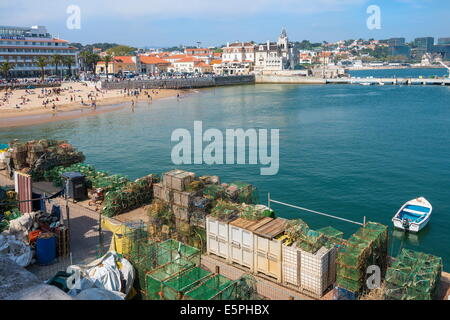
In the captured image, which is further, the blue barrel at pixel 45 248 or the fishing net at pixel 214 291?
the blue barrel at pixel 45 248

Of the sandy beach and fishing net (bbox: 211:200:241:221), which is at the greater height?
the sandy beach

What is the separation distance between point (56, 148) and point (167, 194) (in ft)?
29.0

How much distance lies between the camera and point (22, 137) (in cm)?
3819

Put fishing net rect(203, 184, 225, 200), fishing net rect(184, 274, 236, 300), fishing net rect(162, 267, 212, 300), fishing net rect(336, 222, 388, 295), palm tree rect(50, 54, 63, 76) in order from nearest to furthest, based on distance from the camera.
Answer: fishing net rect(184, 274, 236, 300)
fishing net rect(162, 267, 212, 300)
fishing net rect(336, 222, 388, 295)
fishing net rect(203, 184, 225, 200)
palm tree rect(50, 54, 63, 76)

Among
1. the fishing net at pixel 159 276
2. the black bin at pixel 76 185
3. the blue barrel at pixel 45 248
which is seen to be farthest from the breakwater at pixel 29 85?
the fishing net at pixel 159 276

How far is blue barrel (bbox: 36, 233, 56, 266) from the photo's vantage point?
→ 32.3 ft

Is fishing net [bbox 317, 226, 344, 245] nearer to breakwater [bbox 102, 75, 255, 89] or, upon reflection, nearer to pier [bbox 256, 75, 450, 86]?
breakwater [bbox 102, 75, 255, 89]

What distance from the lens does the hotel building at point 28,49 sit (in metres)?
85.4

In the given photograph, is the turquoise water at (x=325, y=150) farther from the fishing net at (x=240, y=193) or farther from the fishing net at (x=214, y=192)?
the fishing net at (x=214, y=192)

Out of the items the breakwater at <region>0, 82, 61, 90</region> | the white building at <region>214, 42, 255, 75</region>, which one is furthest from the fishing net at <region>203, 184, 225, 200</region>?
the white building at <region>214, 42, 255, 75</region>

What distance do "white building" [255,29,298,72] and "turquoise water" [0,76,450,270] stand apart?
68415mm

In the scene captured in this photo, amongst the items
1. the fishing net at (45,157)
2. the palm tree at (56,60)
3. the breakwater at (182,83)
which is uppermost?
the palm tree at (56,60)

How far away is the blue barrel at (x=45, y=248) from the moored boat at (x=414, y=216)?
A: 43.5 feet
